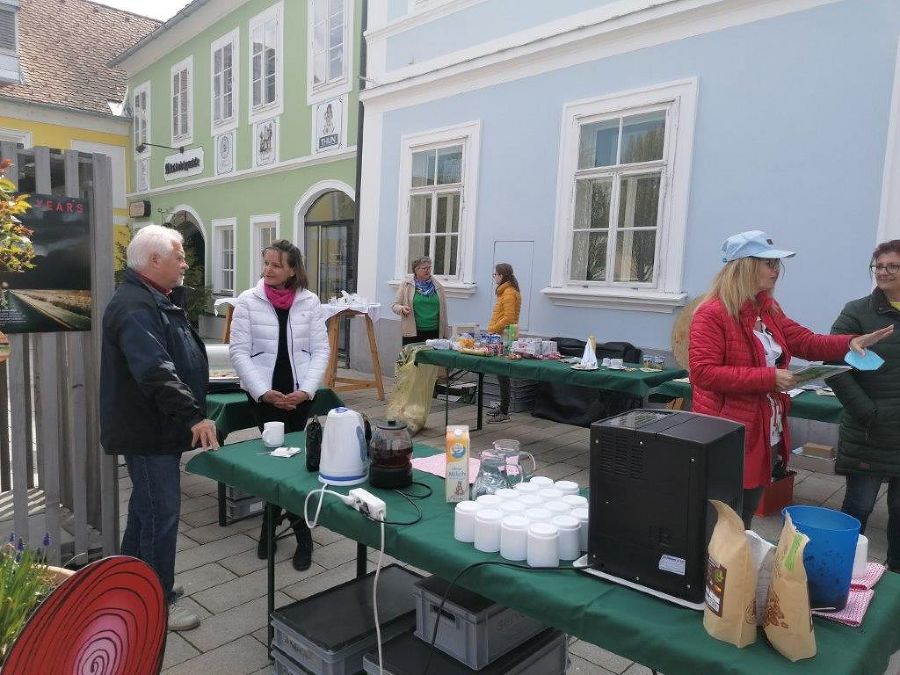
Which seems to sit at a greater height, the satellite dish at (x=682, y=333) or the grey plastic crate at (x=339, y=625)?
the satellite dish at (x=682, y=333)

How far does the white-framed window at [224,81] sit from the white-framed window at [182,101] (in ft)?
3.26

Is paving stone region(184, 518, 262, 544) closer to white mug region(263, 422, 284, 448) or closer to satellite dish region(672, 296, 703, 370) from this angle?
white mug region(263, 422, 284, 448)

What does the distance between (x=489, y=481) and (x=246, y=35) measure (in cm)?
1130

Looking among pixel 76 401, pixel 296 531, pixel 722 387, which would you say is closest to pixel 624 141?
pixel 722 387

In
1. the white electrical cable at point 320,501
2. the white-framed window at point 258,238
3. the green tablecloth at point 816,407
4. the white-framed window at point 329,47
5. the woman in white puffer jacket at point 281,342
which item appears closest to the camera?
the white electrical cable at point 320,501

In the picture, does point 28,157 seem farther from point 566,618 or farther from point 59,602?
point 566,618

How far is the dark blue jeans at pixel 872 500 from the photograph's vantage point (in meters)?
2.94

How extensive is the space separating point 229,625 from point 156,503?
64 cm

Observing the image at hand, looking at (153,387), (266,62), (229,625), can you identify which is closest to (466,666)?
(229,625)

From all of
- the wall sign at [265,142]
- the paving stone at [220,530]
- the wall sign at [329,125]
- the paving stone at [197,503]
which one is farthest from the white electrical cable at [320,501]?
the wall sign at [265,142]

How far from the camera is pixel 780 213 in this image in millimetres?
5062

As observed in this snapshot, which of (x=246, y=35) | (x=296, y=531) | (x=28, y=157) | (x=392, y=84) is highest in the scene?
(x=246, y=35)

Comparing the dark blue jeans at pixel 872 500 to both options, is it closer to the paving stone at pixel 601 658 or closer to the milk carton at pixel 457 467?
the paving stone at pixel 601 658

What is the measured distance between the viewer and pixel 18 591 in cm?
143
